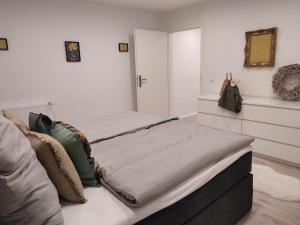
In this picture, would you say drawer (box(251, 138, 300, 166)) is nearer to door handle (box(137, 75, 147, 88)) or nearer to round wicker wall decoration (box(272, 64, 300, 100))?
round wicker wall decoration (box(272, 64, 300, 100))

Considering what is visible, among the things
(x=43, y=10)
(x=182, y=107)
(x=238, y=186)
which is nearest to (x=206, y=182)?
(x=238, y=186)

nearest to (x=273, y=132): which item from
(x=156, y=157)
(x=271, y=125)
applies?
(x=271, y=125)

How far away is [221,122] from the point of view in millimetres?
3486

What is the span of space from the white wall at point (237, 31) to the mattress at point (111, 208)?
8.44 feet

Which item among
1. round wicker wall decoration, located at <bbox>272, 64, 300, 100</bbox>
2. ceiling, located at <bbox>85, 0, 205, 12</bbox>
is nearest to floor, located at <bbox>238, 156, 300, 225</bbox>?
round wicker wall decoration, located at <bbox>272, 64, 300, 100</bbox>

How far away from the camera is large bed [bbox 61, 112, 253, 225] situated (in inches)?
42.1

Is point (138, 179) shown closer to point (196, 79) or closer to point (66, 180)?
point (66, 180)

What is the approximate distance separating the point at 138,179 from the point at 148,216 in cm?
20

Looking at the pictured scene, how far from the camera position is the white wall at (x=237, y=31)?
2.98m

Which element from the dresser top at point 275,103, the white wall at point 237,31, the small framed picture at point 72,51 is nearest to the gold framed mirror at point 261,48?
the white wall at point 237,31

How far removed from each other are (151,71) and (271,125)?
96.7 inches

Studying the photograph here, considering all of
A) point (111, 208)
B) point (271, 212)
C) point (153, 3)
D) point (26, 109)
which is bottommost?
point (271, 212)

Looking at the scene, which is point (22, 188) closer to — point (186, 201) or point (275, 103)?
point (186, 201)

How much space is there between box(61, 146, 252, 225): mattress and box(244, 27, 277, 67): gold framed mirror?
8.44ft
